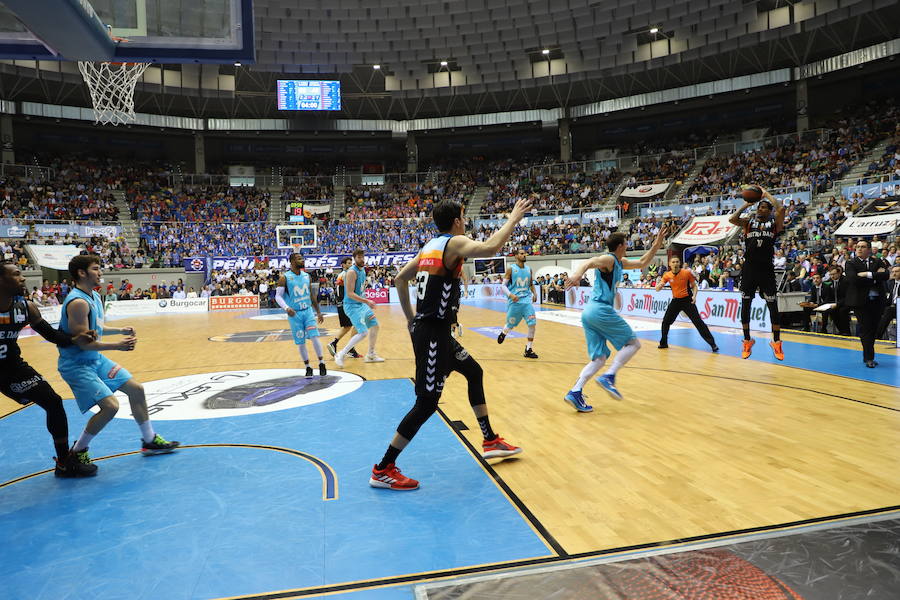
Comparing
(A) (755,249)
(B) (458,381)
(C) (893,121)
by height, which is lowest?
(B) (458,381)

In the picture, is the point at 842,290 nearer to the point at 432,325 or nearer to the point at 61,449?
the point at 432,325

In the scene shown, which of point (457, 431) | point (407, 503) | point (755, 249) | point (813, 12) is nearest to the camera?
point (407, 503)

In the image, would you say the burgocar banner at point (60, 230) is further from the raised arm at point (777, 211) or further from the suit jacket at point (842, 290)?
the suit jacket at point (842, 290)

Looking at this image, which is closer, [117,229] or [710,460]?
[710,460]

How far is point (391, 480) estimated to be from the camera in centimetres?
393

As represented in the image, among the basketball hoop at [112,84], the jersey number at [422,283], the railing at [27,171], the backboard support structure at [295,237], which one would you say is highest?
the railing at [27,171]

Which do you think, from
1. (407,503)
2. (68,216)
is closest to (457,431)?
(407,503)

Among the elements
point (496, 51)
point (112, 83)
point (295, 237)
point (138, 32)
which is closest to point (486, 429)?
point (138, 32)

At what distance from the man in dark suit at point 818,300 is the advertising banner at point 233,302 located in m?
24.8

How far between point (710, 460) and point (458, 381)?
4.19 metres

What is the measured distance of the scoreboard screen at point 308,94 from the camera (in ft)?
122

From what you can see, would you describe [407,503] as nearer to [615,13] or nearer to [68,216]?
[615,13]

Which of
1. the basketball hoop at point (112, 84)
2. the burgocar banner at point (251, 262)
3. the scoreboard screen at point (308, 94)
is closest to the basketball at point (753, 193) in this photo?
the basketball hoop at point (112, 84)

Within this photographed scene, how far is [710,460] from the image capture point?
444 centimetres
